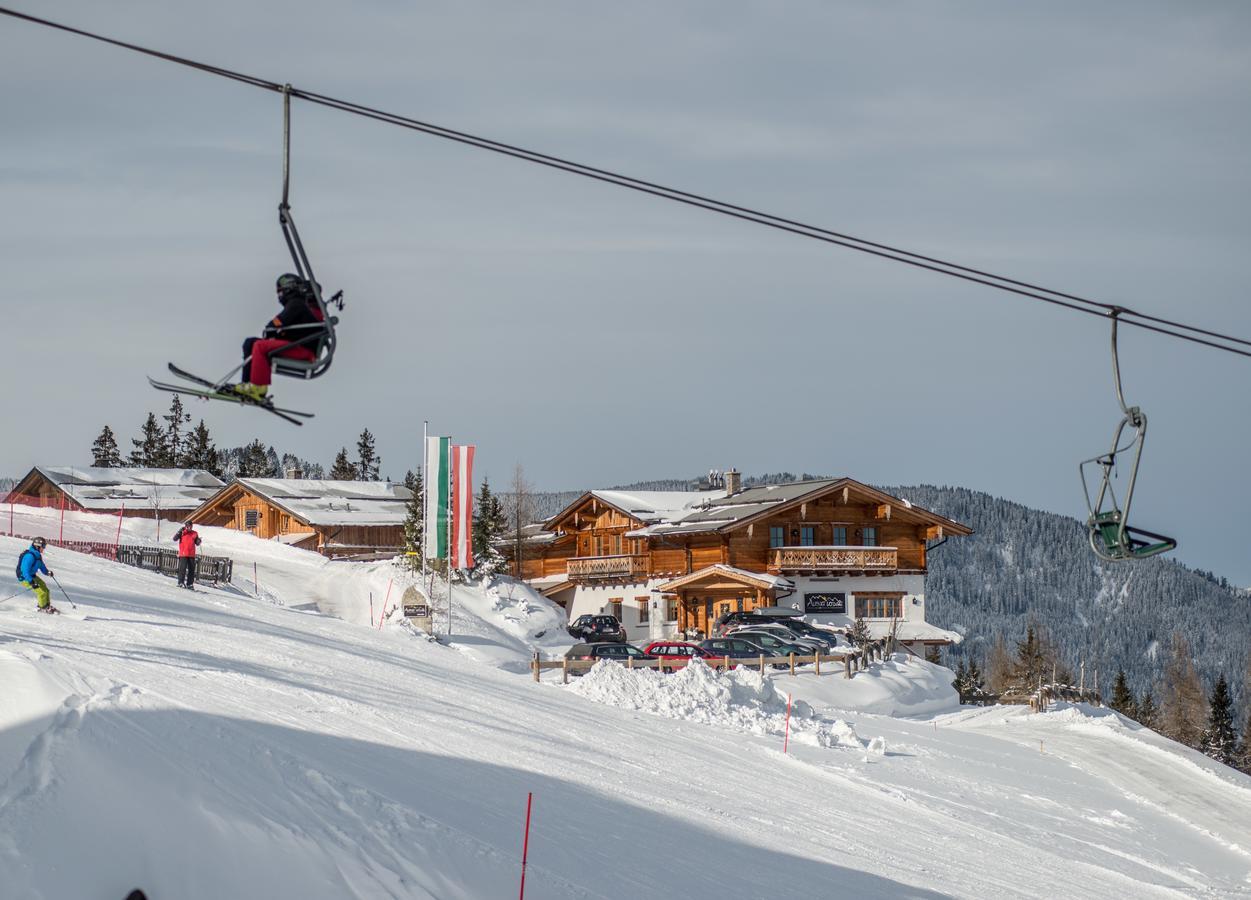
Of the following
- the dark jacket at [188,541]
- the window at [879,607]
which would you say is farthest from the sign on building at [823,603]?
the dark jacket at [188,541]

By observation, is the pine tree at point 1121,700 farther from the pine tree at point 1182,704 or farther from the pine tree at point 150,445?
the pine tree at point 150,445

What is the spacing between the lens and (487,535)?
6538 centimetres

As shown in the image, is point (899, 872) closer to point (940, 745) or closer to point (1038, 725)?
point (940, 745)

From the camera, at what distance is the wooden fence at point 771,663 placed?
36.7 meters

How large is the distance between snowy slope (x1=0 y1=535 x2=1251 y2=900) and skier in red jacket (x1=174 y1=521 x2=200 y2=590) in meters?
0.74

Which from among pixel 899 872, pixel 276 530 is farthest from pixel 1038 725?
pixel 276 530

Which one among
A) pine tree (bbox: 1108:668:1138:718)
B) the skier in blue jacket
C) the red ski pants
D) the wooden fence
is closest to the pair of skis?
the red ski pants

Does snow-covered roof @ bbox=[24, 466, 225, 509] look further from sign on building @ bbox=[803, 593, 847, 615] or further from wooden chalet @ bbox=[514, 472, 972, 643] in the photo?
sign on building @ bbox=[803, 593, 847, 615]

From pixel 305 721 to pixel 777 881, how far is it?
730 centimetres

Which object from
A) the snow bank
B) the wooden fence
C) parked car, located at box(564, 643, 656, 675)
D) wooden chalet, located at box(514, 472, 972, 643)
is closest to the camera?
the snow bank

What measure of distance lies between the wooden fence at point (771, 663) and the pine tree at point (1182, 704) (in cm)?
7196

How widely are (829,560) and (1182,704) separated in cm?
7967

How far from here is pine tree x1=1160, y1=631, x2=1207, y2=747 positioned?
116006mm

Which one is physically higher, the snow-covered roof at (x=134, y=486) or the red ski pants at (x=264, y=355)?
the red ski pants at (x=264, y=355)
